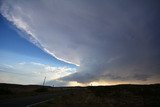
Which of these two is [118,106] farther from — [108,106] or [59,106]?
[59,106]

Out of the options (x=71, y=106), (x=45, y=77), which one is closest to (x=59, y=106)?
(x=71, y=106)

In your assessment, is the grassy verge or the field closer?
the grassy verge

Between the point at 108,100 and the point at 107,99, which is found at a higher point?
the point at 107,99

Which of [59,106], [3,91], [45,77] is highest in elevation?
[45,77]

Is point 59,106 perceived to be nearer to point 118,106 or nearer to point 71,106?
point 71,106

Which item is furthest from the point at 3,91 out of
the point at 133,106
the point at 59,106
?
the point at 133,106

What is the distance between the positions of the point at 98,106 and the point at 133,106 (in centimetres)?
409

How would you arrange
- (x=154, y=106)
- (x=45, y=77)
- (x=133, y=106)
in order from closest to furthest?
(x=154, y=106), (x=133, y=106), (x=45, y=77)

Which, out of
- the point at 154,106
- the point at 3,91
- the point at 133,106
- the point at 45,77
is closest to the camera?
the point at 154,106

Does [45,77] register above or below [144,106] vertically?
above

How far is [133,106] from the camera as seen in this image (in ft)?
63.9

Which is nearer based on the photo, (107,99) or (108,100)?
(108,100)

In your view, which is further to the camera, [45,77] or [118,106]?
[45,77]

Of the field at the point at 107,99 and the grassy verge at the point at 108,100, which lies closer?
the grassy verge at the point at 108,100
